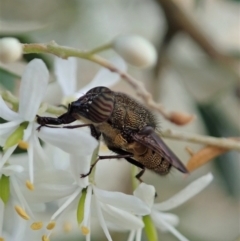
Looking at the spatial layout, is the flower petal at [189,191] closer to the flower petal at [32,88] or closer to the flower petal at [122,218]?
the flower petal at [122,218]

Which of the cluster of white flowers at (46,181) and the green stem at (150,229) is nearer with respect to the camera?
the cluster of white flowers at (46,181)

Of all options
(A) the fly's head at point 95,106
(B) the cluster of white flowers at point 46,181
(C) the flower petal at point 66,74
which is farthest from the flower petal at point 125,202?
(C) the flower petal at point 66,74

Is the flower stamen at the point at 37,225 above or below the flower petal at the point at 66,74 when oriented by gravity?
below

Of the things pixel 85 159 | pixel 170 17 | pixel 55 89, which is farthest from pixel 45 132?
pixel 170 17

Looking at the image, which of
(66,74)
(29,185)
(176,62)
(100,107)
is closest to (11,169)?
(29,185)

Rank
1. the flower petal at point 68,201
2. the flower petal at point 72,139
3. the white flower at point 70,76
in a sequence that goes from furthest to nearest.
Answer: the white flower at point 70,76 < the flower petal at point 68,201 < the flower petal at point 72,139

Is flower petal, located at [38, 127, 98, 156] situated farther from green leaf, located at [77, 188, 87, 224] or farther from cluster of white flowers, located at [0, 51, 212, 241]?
green leaf, located at [77, 188, 87, 224]

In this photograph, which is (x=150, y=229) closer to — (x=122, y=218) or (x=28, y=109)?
(x=122, y=218)

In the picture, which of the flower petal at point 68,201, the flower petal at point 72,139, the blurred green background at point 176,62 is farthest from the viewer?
the blurred green background at point 176,62
